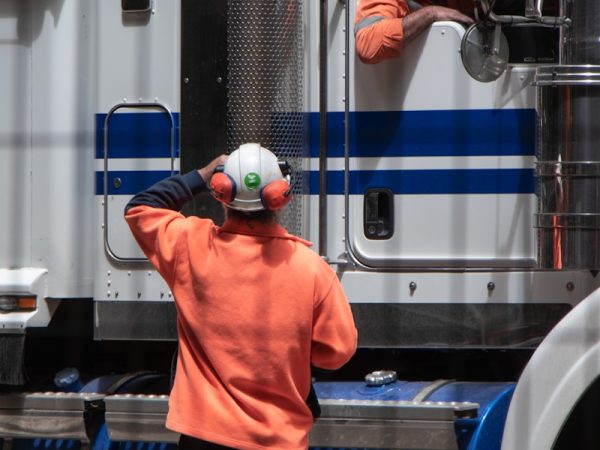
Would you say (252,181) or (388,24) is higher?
(388,24)

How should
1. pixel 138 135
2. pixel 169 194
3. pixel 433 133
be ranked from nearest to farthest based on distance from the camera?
pixel 169 194
pixel 433 133
pixel 138 135

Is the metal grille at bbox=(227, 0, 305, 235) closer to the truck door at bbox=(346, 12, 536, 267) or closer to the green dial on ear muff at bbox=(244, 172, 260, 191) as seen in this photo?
the truck door at bbox=(346, 12, 536, 267)

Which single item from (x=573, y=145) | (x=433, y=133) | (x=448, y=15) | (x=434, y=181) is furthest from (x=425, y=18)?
(x=573, y=145)

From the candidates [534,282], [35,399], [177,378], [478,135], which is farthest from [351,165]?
[35,399]

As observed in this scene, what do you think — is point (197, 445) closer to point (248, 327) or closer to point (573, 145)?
point (248, 327)

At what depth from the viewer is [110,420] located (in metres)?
3.66

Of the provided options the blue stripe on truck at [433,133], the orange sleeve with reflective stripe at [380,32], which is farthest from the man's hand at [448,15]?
the blue stripe on truck at [433,133]

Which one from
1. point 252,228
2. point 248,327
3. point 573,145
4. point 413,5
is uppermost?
point 413,5

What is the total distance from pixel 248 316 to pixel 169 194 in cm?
45

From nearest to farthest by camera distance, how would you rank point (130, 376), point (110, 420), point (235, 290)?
point (235, 290) < point (110, 420) < point (130, 376)

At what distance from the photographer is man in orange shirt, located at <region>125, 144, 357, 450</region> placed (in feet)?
9.99

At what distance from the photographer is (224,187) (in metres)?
3.02

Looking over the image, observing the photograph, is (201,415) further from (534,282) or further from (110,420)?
(534,282)

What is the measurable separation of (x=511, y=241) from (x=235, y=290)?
108 cm
